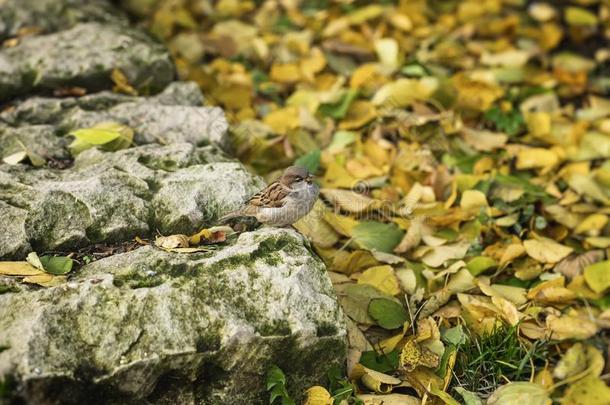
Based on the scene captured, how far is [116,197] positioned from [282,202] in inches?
32.3

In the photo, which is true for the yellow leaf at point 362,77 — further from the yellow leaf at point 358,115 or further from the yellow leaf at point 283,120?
the yellow leaf at point 283,120

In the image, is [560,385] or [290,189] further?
[290,189]

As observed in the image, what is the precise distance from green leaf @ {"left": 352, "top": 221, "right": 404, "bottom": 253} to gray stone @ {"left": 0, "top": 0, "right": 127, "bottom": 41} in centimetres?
278

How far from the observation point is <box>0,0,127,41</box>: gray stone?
5.16 meters

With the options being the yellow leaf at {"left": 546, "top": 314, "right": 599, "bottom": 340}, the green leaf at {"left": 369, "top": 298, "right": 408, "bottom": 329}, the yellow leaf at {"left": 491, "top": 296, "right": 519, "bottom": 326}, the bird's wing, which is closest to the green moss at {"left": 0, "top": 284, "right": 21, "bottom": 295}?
the bird's wing

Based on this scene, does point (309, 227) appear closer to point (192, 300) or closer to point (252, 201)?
point (252, 201)

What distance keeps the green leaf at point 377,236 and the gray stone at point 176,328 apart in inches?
30.7

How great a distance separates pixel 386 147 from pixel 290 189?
5.23 ft

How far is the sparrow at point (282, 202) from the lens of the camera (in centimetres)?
339

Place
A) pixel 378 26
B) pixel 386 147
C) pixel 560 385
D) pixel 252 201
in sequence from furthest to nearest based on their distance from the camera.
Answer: pixel 378 26 → pixel 386 147 → pixel 252 201 → pixel 560 385

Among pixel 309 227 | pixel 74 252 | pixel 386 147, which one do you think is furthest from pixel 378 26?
pixel 74 252

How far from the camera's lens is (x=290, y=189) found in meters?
3.46

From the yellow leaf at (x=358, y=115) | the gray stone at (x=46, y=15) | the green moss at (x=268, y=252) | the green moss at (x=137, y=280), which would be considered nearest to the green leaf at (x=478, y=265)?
the green moss at (x=268, y=252)

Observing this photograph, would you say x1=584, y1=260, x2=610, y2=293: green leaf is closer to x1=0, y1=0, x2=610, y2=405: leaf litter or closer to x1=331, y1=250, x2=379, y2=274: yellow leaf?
x1=0, y1=0, x2=610, y2=405: leaf litter
